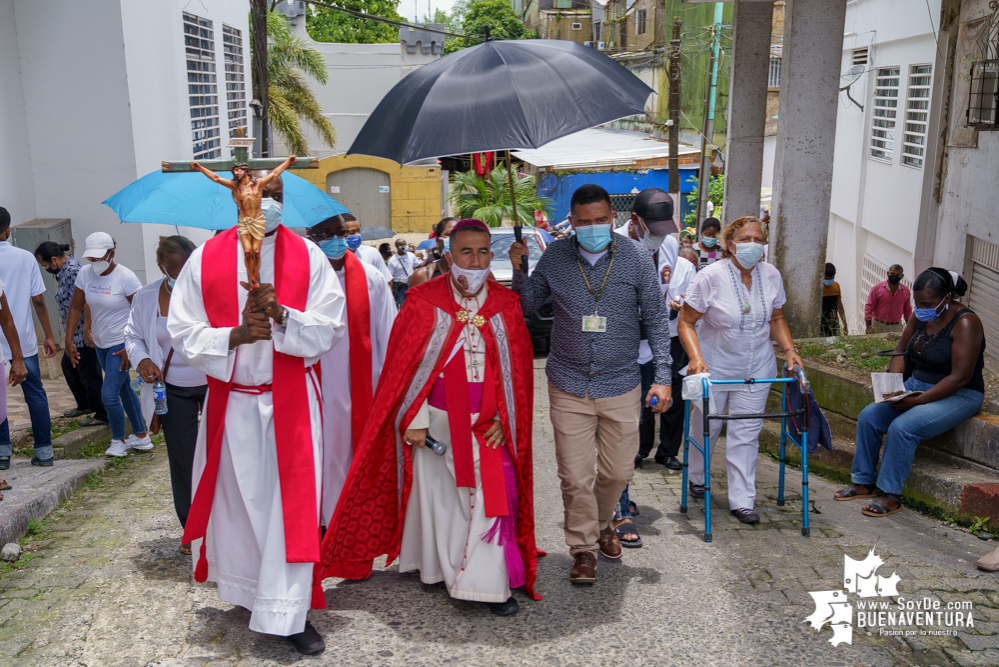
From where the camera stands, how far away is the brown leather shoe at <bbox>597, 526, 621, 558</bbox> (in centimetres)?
509

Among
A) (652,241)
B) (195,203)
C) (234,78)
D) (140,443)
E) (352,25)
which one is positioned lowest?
(140,443)

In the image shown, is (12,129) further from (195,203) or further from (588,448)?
(588,448)

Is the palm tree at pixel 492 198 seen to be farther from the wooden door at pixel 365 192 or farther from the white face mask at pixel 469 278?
the white face mask at pixel 469 278

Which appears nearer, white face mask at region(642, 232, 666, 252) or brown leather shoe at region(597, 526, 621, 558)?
brown leather shoe at region(597, 526, 621, 558)

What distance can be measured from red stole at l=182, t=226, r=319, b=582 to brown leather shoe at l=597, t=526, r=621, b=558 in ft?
5.69

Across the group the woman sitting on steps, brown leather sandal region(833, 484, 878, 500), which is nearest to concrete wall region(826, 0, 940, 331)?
the woman sitting on steps

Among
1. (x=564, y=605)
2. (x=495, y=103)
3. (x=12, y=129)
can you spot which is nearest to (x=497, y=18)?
(x=12, y=129)

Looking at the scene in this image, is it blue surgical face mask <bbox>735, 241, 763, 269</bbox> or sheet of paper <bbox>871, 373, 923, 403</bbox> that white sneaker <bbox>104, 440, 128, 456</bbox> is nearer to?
blue surgical face mask <bbox>735, 241, 763, 269</bbox>

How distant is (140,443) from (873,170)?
11.9 meters

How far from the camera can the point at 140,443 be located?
24.8ft

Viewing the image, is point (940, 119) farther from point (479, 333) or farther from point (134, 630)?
point (134, 630)

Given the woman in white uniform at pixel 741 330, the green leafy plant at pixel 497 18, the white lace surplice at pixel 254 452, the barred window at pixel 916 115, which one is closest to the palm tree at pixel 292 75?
the barred window at pixel 916 115

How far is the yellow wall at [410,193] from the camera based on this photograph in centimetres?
3234

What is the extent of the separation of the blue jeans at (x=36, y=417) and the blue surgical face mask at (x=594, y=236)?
14.2ft
